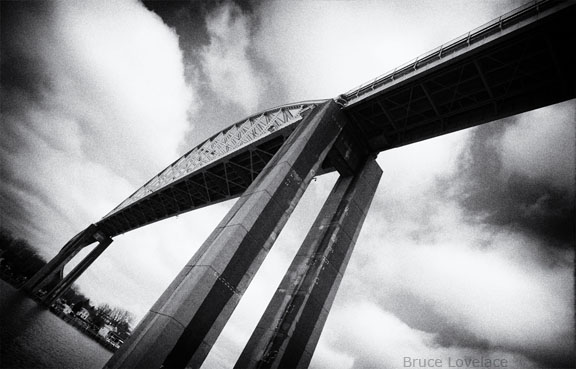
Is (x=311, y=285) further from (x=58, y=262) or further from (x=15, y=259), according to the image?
(x=15, y=259)

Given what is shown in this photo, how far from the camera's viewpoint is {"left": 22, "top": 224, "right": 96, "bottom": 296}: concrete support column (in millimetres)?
48250

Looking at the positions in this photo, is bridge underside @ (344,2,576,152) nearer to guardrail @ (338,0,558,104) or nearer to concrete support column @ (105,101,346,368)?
guardrail @ (338,0,558,104)

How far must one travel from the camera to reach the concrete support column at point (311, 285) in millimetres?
9792

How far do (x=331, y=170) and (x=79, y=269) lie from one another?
5357 cm

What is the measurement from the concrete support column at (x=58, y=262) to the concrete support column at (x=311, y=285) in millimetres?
51774

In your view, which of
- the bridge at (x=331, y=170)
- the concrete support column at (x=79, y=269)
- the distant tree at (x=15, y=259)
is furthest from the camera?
the distant tree at (x=15, y=259)

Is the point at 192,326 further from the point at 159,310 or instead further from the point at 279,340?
the point at 279,340

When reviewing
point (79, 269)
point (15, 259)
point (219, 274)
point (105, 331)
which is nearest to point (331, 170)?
point (219, 274)

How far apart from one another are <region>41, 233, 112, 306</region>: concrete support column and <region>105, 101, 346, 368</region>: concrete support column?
51.7 metres

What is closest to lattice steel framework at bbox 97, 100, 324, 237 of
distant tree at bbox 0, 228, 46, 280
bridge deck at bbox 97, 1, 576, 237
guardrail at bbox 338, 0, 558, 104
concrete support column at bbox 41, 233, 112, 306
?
bridge deck at bbox 97, 1, 576, 237

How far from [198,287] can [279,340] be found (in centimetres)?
403

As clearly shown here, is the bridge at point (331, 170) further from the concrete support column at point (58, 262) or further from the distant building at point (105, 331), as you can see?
the distant building at point (105, 331)

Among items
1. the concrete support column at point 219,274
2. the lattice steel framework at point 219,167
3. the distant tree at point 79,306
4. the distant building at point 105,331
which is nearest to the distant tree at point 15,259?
the distant tree at point 79,306

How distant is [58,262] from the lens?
159ft
